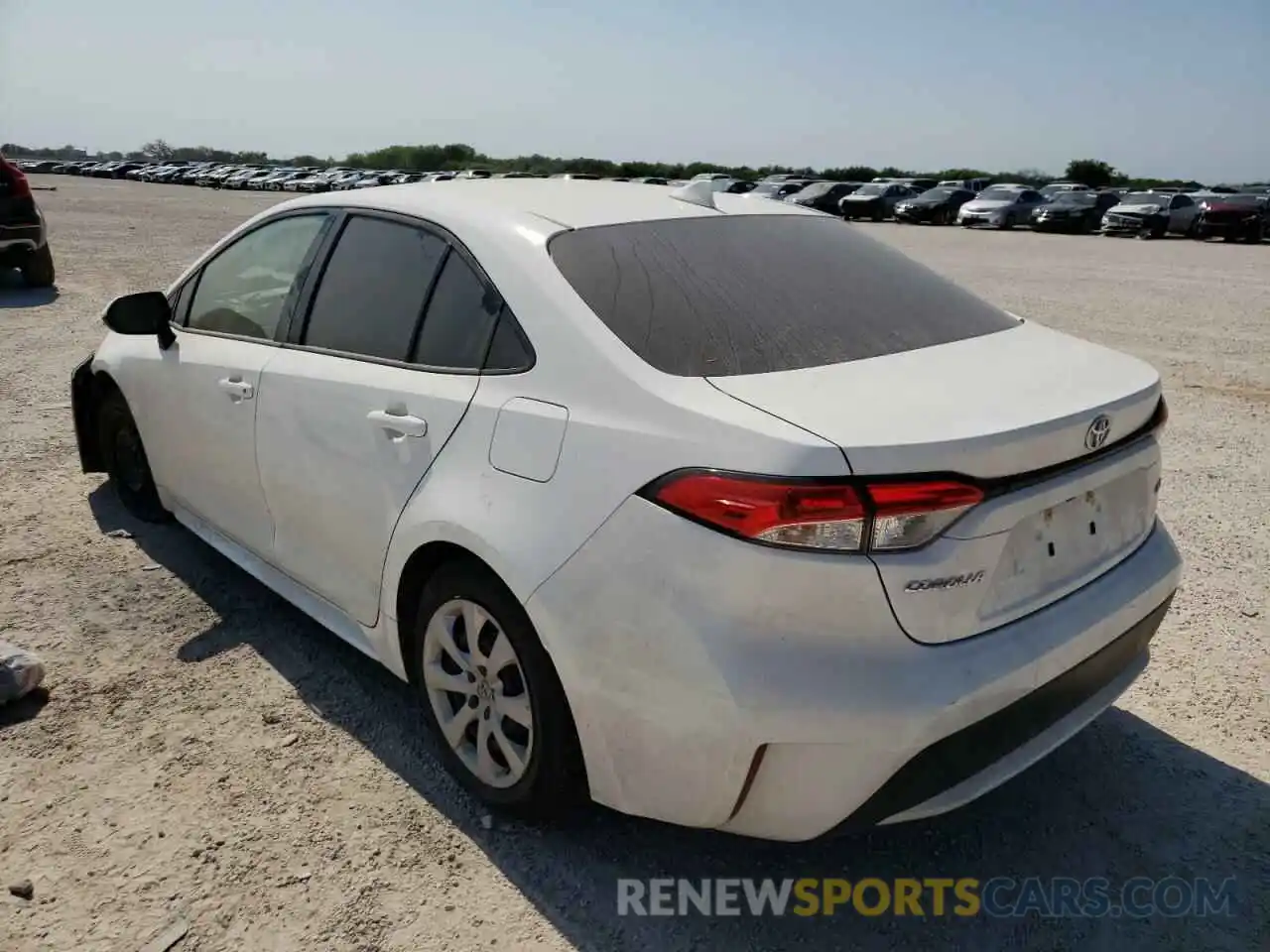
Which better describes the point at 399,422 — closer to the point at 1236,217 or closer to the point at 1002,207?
the point at 1236,217

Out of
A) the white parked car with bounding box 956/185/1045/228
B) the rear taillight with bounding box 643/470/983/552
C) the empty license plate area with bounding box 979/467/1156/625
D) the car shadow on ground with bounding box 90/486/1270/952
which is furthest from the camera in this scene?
the white parked car with bounding box 956/185/1045/228

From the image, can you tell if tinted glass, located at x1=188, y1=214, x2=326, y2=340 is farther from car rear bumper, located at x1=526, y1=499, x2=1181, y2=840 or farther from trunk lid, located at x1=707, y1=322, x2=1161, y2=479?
trunk lid, located at x1=707, y1=322, x2=1161, y2=479

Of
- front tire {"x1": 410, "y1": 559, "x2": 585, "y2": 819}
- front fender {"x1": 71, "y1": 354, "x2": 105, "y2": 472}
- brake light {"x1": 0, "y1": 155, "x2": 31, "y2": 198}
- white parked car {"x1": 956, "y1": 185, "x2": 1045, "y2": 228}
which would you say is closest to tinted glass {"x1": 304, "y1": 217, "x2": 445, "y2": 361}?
front tire {"x1": 410, "y1": 559, "x2": 585, "y2": 819}

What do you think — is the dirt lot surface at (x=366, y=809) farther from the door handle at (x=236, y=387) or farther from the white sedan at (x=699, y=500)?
the door handle at (x=236, y=387)

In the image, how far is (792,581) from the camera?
1841mm

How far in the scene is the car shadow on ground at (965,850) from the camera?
2232mm

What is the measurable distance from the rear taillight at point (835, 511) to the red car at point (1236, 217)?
27340 millimetres

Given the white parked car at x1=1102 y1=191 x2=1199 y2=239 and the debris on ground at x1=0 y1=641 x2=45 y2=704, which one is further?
the white parked car at x1=1102 y1=191 x2=1199 y2=239

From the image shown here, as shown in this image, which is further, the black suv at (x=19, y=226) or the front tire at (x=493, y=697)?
the black suv at (x=19, y=226)

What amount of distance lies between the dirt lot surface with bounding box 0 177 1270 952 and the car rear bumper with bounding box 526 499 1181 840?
0.41 meters

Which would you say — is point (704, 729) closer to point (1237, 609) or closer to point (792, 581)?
point (792, 581)

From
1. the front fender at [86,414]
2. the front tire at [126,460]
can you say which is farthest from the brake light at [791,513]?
the front fender at [86,414]

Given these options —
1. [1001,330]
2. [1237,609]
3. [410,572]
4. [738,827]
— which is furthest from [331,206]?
[1237,609]

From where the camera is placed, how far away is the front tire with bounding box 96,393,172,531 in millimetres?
4344
